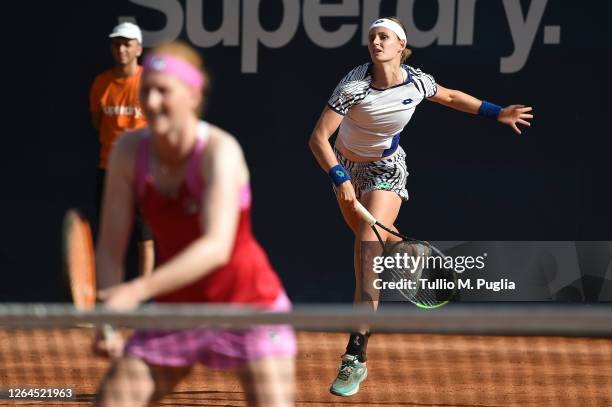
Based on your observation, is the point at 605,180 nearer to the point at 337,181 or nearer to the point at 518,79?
the point at 518,79

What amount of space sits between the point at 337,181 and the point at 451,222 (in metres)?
1.93

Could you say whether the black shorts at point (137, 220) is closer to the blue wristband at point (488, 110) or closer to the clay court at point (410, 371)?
the clay court at point (410, 371)

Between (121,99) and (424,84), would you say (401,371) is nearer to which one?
(424,84)

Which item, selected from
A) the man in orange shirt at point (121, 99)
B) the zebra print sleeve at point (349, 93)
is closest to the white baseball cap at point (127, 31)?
the man in orange shirt at point (121, 99)

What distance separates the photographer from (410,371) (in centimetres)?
602

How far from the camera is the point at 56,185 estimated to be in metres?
7.45

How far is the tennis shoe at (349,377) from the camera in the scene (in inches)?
215

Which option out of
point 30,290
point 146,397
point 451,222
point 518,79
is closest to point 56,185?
point 30,290

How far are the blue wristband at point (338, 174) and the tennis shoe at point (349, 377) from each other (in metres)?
0.86

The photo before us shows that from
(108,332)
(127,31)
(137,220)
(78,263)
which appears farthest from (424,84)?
(108,332)

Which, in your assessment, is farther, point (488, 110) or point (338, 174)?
point (488, 110)

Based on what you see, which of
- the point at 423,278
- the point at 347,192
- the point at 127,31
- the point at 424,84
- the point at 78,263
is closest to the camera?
the point at 78,263

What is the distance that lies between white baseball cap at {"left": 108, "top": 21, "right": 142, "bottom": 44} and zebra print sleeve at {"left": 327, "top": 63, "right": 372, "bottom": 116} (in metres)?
1.69

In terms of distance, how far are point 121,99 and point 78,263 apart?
3.82 metres
